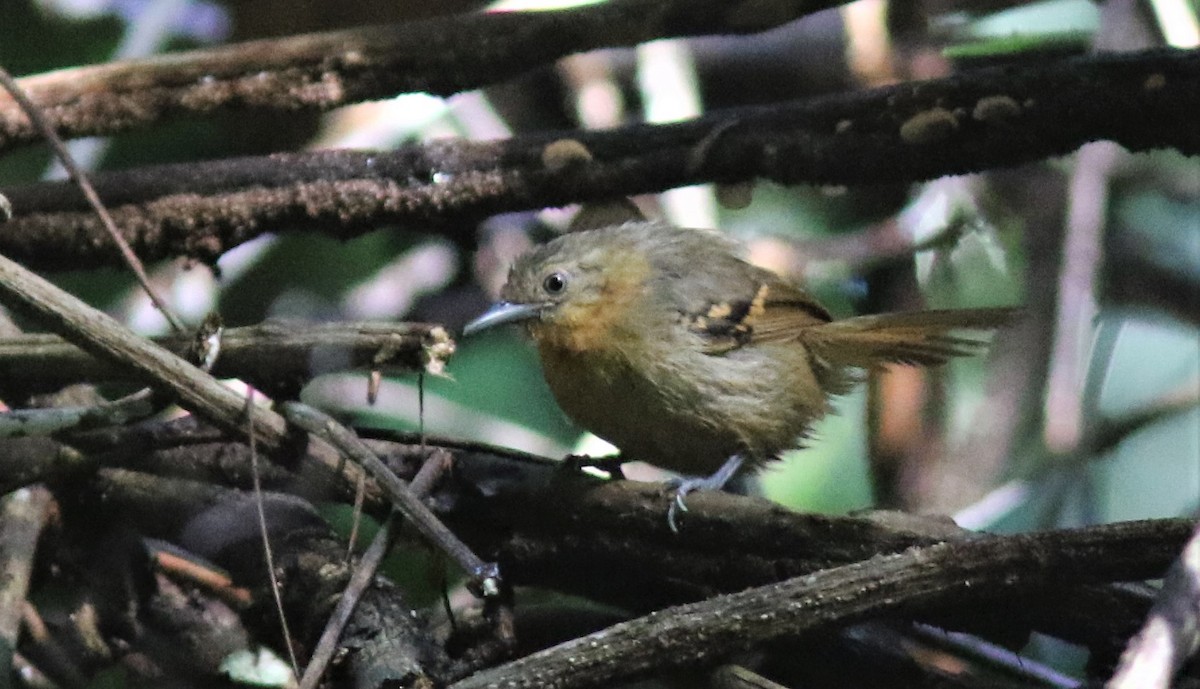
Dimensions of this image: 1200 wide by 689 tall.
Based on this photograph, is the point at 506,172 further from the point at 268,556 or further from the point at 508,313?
the point at 268,556

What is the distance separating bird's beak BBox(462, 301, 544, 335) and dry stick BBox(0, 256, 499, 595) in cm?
88

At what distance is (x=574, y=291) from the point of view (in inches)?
115

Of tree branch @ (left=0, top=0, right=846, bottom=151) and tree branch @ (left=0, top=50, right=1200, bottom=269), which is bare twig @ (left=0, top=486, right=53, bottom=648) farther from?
tree branch @ (left=0, top=0, right=846, bottom=151)

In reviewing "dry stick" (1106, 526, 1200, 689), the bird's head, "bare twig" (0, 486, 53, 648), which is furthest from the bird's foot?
"dry stick" (1106, 526, 1200, 689)

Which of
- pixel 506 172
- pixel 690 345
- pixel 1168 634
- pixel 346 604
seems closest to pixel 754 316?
pixel 690 345

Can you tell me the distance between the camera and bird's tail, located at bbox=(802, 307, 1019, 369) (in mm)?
2516

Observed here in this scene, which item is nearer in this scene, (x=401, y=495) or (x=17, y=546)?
(x=401, y=495)

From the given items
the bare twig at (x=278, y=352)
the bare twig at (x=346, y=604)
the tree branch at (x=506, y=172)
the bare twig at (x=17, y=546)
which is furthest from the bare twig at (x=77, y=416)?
the tree branch at (x=506, y=172)

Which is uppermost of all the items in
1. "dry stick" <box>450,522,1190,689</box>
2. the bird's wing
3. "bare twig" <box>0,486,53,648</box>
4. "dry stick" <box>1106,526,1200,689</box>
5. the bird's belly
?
the bird's wing

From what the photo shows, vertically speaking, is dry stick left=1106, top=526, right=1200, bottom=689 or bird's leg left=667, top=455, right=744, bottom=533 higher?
bird's leg left=667, top=455, right=744, bottom=533

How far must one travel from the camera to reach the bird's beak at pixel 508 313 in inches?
112

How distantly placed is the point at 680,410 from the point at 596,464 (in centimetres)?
24

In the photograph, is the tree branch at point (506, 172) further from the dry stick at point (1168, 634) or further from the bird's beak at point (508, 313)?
the dry stick at point (1168, 634)

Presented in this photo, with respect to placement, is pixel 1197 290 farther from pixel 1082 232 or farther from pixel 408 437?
pixel 408 437
